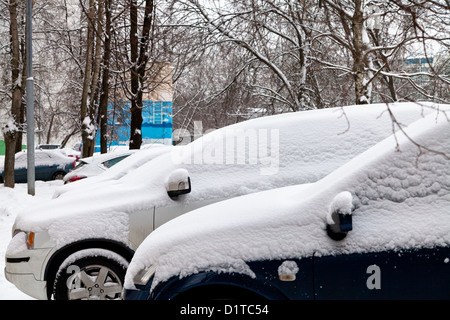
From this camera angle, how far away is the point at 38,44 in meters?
25.8

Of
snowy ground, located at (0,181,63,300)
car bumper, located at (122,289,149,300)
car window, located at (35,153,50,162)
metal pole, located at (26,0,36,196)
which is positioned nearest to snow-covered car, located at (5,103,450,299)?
snowy ground, located at (0,181,63,300)

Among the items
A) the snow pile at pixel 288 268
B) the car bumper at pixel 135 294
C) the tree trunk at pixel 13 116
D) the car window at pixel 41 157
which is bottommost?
the car bumper at pixel 135 294

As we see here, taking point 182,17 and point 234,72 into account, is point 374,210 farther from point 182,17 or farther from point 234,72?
point 234,72

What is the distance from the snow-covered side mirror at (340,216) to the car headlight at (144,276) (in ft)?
3.43

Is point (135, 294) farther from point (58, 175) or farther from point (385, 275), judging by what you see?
point (58, 175)

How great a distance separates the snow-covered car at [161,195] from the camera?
479cm

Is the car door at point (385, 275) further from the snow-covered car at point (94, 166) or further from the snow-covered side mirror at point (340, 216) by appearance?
the snow-covered car at point (94, 166)

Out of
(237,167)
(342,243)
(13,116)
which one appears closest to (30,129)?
(13,116)

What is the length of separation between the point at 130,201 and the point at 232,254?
→ 7.37ft

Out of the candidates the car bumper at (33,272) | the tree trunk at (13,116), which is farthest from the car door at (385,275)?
the tree trunk at (13,116)

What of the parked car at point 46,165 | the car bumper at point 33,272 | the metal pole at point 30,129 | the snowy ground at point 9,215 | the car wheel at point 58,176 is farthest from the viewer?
the car wheel at point 58,176

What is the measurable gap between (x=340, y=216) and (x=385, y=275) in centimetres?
38

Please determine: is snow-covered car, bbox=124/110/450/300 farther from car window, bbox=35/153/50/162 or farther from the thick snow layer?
car window, bbox=35/153/50/162
